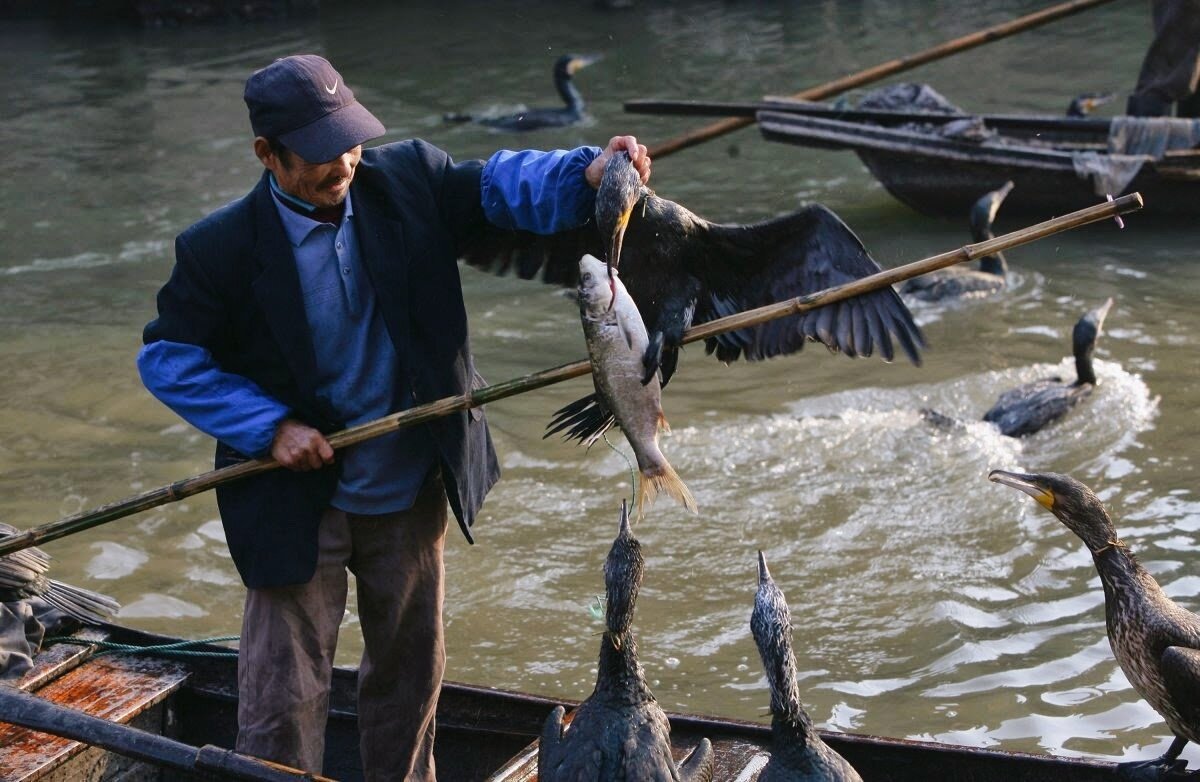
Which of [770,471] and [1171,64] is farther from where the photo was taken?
[1171,64]

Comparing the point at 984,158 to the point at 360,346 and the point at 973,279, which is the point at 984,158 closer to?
the point at 973,279

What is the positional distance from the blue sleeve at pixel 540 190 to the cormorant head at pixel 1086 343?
4.36 metres

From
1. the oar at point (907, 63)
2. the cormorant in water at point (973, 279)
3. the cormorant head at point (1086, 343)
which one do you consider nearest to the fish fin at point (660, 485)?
the cormorant head at point (1086, 343)

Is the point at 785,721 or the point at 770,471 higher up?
the point at 785,721

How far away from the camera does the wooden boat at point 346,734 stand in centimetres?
370

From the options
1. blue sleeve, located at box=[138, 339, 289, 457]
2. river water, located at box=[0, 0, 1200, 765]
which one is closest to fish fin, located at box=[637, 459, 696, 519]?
blue sleeve, located at box=[138, 339, 289, 457]

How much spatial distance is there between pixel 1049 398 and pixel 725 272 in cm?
378

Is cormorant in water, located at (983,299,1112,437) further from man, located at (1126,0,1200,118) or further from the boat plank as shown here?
the boat plank

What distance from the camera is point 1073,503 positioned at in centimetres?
373

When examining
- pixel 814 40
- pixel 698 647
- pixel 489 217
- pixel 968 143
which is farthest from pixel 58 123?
pixel 489 217

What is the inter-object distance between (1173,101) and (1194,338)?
9.47ft

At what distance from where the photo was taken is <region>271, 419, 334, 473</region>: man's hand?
3328 mm

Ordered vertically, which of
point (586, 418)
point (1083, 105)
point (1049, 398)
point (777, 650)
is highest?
point (586, 418)

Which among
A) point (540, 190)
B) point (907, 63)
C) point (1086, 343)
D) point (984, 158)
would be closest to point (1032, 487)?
point (540, 190)
